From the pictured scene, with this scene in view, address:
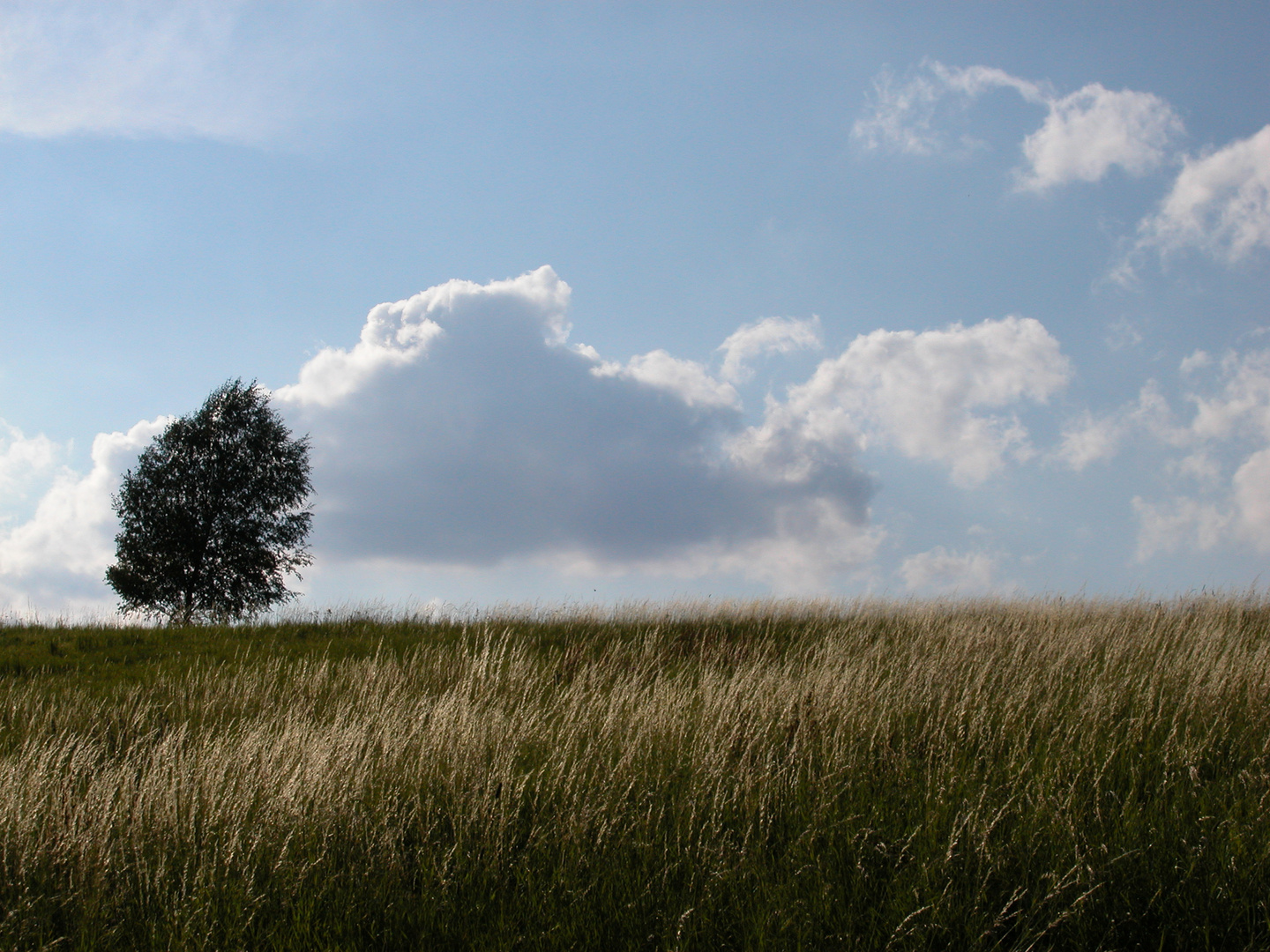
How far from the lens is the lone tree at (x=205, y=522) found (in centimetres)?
2620

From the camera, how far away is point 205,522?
87.0ft

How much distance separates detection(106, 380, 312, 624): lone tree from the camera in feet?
86.0

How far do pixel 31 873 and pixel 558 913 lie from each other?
3.48m

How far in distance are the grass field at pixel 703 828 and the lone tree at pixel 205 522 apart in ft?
63.0

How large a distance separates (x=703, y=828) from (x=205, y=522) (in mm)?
26490

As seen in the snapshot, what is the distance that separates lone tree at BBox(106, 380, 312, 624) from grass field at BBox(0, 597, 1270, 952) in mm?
19209

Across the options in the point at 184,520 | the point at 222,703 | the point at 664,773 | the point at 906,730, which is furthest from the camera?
the point at 184,520

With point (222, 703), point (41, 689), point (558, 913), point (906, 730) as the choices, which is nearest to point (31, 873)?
point (558, 913)

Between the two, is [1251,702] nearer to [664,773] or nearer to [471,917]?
[664,773]

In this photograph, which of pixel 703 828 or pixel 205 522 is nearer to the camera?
pixel 703 828

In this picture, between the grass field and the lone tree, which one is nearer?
the grass field

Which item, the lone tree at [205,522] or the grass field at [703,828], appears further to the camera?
the lone tree at [205,522]

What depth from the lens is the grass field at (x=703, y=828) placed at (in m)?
3.77

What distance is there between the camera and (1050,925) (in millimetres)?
3451
